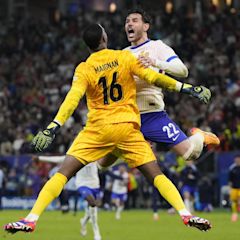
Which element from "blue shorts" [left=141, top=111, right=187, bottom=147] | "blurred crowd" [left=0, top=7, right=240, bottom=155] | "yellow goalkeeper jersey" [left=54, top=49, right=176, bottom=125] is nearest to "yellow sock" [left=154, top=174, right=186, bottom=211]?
"yellow goalkeeper jersey" [left=54, top=49, right=176, bottom=125]

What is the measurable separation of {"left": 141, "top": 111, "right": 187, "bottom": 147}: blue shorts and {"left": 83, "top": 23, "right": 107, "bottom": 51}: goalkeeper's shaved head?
1.46 meters

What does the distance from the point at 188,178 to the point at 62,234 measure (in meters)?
12.8

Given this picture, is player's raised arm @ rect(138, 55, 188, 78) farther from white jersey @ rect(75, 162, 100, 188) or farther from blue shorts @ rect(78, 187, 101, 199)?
white jersey @ rect(75, 162, 100, 188)

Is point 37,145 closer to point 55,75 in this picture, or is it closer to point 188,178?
point 188,178

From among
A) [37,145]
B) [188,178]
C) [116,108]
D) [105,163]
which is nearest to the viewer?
[37,145]

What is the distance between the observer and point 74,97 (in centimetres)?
1155

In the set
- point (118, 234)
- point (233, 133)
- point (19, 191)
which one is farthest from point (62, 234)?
point (19, 191)

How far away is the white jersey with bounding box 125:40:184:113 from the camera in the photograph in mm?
12555

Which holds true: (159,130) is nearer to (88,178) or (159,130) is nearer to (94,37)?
(94,37)

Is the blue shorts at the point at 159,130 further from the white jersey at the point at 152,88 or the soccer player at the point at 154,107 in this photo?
the white jersey at the point at 152,88

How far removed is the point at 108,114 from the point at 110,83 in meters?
0.42

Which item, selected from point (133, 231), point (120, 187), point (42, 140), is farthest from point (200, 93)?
point (120, 187)

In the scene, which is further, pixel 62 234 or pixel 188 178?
pixel 188 178

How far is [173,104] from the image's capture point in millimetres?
35906
